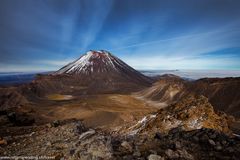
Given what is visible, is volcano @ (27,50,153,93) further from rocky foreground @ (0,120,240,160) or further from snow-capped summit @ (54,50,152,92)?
rocky foreground @ (0,120,240,160)

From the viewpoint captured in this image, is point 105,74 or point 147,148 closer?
point 147,148

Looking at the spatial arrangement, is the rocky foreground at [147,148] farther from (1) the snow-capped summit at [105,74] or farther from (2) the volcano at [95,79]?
(1) the snow-capped summit at [105,74]

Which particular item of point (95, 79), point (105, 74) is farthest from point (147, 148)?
point (105, 74)

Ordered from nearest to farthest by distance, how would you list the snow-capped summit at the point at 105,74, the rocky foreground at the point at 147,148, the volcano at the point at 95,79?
1. the rocky foreground at the point at 147,148
2. the volcano at the point at 95,79
3. the snow-capped summit at the point at 105,74

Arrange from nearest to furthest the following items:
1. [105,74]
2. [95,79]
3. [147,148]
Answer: [147,148]
[95,79]
[105,74]

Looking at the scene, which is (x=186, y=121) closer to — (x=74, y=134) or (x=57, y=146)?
(x=74, y=134)

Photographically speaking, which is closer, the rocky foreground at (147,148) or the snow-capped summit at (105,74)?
the rocky foreground at (147,148)

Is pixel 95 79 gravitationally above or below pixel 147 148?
below

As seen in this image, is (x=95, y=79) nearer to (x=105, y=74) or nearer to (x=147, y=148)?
(x=105, y=74)

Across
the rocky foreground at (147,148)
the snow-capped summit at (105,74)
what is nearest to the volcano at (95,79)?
the snow-capped summit at (105,74)

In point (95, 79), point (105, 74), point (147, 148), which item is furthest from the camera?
point (105, 74)

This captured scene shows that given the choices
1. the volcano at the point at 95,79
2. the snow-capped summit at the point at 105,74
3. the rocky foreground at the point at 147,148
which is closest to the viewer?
the rocky foreground at the point at 147,148

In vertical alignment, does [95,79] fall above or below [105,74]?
below
